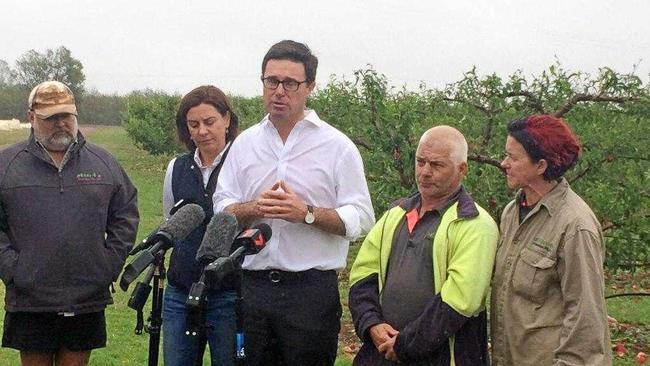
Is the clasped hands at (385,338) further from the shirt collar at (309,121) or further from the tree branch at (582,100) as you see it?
the tree branch at (582,100)

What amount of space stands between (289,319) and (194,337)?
1.97ft

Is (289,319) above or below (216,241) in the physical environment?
below

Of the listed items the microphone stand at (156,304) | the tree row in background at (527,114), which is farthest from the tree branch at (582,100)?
the microphone stand at (156,304)

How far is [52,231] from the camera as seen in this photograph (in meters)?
4.19

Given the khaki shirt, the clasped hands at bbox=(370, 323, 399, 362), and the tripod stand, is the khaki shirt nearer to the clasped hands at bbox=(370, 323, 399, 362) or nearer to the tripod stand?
the clasped hands at bbox=(370, 323, 399, 362)

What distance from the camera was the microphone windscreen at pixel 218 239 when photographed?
3105mm

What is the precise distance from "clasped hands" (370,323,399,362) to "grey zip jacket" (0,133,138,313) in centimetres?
162

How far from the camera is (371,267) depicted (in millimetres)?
3680

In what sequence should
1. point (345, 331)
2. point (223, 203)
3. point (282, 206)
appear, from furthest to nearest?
point (345, 331) < point (223, 203) < point (282, 206)

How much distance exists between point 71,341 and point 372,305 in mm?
1740

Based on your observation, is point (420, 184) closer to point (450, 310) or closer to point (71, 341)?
point (450, 310)

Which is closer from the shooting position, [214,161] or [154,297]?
[154,297]

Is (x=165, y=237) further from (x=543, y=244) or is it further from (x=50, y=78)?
(x=50, y=78)

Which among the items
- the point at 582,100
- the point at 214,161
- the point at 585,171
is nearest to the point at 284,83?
the point at 214,161
